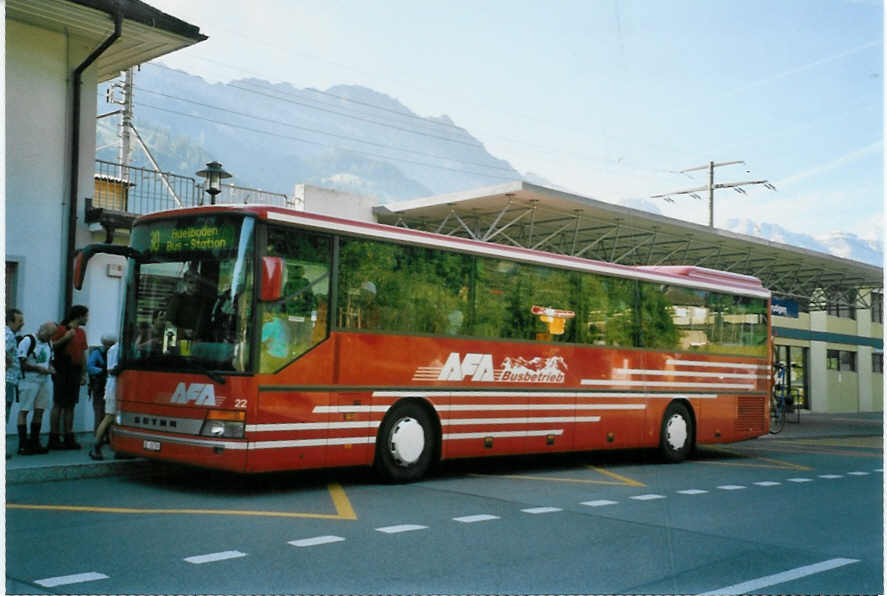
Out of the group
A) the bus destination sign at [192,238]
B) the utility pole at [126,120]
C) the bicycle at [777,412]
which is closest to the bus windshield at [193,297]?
the bus destination sign at [192,238]

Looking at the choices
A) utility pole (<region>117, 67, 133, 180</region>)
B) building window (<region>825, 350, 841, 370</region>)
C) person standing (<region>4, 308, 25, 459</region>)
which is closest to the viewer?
person standing (<region>4, 308, 25, 459</region>)

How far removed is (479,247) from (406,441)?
282 cm

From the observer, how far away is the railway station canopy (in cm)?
2086

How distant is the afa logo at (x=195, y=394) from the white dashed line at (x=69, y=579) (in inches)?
154

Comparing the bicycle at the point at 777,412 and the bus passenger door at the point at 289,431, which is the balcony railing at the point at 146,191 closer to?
the bus passenger door at the point at 289,431

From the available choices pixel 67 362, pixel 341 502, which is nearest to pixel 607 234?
pixel 67 362

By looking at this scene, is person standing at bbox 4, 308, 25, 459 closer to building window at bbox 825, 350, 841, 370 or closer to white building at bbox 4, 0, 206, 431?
white building at bbox 4, 0, 206, 431

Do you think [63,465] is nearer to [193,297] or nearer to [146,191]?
[193,297]

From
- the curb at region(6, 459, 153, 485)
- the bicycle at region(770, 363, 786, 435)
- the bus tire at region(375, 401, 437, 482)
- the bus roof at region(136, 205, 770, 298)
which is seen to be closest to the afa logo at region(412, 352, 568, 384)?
the bus tire at region(375, 401, 437, 482)

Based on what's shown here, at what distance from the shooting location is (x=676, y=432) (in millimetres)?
16359

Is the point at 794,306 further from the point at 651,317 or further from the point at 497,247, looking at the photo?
the point at 497,247

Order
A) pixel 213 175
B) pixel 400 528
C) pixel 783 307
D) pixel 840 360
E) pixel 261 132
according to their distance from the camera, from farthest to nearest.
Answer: pixel 261 132, pixel 840 360, pixel 783 307, pixel 213 175, pixel 400 528

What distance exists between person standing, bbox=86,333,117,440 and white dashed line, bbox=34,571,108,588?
7.12 meters

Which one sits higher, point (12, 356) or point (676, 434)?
point (12, 356)
